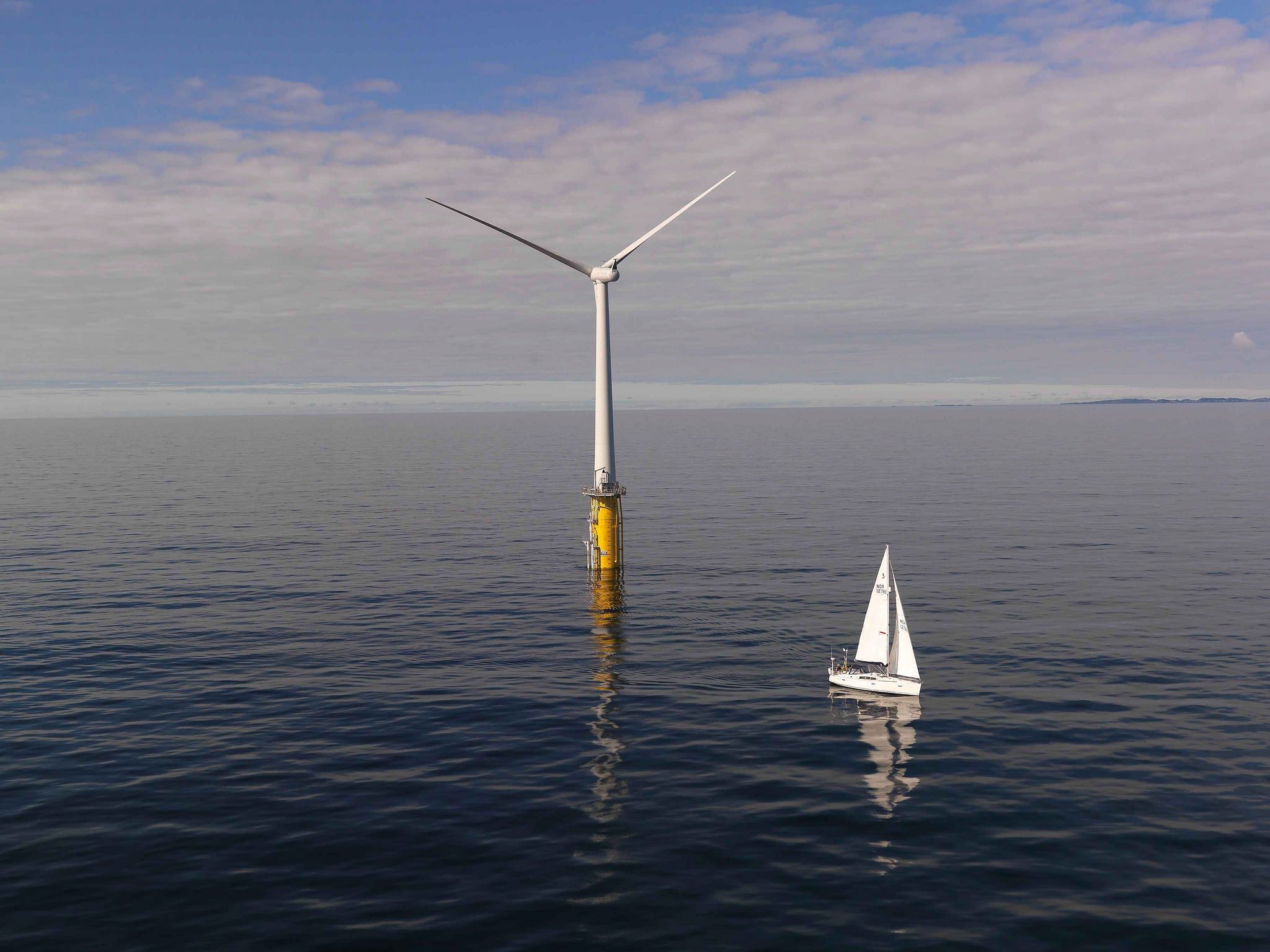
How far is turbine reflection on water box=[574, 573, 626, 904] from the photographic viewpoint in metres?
35.7

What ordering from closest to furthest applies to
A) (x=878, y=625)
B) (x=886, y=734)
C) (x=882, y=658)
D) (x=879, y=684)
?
1. (x=886, y=734)
2. (x=879, y=684)
3. (x=882, y=658)
4. (x=878, y=625)

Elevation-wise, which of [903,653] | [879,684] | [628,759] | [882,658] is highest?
[903,653]

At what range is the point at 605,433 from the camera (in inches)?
3450

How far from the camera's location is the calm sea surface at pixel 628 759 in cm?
3266

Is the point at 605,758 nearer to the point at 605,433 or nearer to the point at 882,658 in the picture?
the point at 882,658

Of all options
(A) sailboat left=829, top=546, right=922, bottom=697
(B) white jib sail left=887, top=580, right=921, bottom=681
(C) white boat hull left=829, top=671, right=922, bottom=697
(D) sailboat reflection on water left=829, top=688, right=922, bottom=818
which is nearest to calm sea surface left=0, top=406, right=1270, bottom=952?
(D) sailboat reflection on water left=829, top=688, right=922, bottom=818

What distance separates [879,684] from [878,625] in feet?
16.2

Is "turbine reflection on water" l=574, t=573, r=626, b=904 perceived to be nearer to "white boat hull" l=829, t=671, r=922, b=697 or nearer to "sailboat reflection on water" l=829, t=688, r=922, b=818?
"sailboat reflection on water" l=829, t=688, r=922, b=818

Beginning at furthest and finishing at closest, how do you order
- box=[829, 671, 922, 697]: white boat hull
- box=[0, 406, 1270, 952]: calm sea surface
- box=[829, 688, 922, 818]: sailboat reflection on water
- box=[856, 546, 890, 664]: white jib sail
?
box=[856, 546, 890, 664]: white jib sail
box=[829, 671, 922, 697]: white boat hull
box=[829, 688, 922, 818]: sailboat reflection on water
box=[0, 406, 1270, 952]: calm sea surface

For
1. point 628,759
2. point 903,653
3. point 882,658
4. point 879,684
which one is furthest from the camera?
point 882,658

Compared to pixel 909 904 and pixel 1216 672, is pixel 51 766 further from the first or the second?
pixel 1216 672

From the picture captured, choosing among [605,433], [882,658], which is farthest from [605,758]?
[605,433]

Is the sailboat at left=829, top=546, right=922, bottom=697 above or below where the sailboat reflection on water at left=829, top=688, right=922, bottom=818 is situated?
above

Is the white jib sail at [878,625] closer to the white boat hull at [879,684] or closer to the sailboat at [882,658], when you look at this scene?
the sailboat at [882,658]
